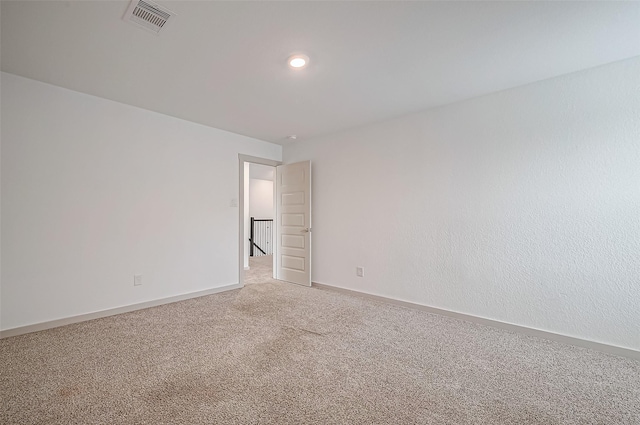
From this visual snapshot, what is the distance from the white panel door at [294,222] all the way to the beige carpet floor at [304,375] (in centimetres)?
168

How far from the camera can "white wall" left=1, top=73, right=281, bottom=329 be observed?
8.66 ft

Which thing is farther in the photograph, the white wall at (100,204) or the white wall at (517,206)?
the white wall at (100,204)

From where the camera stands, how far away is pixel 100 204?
3109 mm

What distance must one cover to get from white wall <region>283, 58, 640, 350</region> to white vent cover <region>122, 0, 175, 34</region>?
2.72 meters

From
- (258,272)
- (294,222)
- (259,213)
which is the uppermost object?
(259,213)

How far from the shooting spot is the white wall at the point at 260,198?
9486mm

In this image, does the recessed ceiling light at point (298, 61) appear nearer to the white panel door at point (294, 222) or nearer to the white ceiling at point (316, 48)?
the white ceiling at point (316, 48)

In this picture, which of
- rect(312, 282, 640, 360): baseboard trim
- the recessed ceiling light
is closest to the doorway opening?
rect(312, 282, 640, 360): baseboard trim

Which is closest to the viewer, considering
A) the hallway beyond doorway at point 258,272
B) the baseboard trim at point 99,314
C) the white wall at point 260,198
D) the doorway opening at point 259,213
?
the baseboard trim at point 99,314

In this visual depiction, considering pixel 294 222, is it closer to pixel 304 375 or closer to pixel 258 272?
pixel 258 272

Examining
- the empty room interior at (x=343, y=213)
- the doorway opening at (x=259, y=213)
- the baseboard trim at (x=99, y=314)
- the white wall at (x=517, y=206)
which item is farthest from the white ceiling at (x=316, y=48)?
the doorway opening at (x=259, y=213)

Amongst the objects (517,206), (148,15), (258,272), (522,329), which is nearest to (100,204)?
(148,15)

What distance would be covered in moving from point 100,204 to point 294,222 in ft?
8.71

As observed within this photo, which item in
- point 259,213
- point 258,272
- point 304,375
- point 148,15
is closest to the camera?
point 148,15
